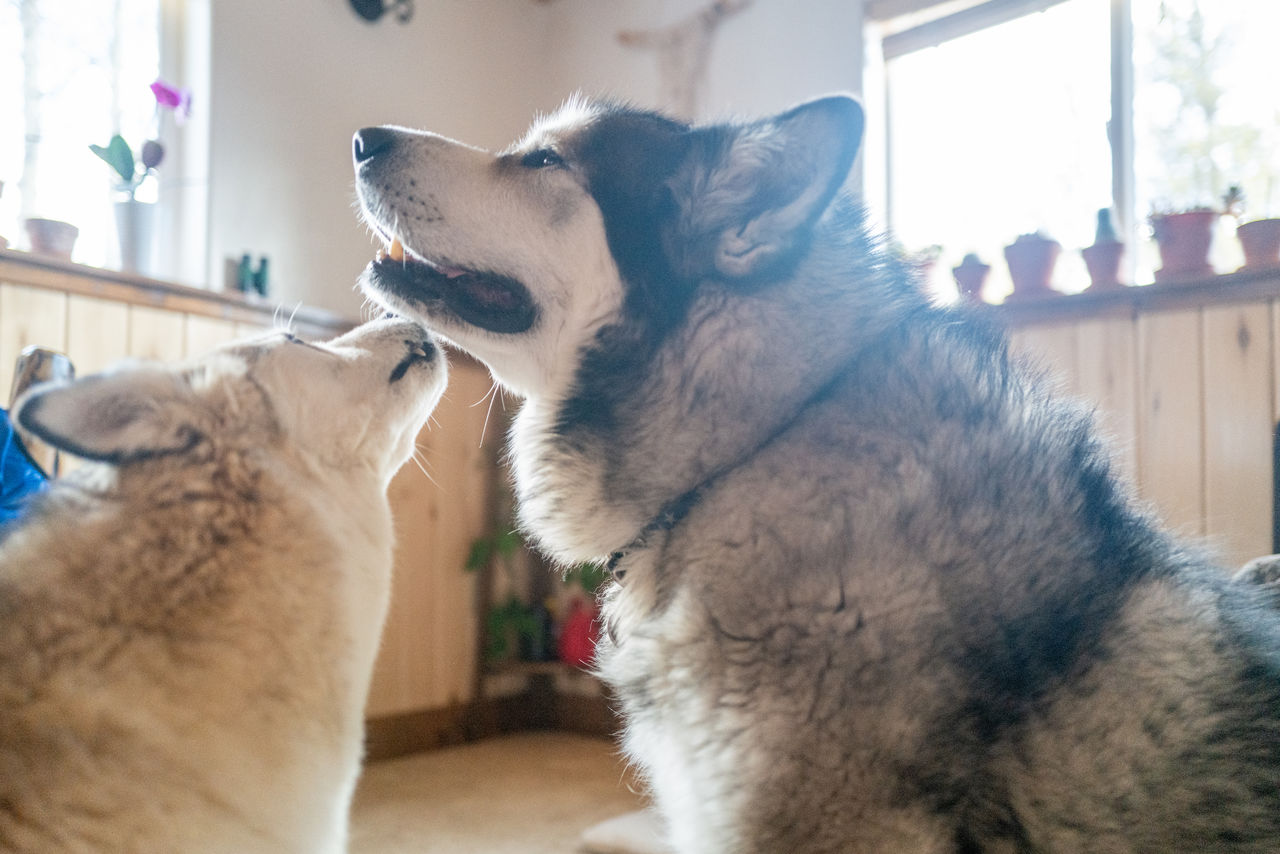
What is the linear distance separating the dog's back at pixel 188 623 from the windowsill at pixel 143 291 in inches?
48.8

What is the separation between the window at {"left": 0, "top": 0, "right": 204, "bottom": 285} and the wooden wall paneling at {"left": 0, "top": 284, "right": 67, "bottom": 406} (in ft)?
1.20

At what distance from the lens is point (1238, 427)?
2701 mm

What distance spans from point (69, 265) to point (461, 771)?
233 cm

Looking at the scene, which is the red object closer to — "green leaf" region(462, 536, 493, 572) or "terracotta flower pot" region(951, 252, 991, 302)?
"green leaf" region(462, 536, 493, 572)

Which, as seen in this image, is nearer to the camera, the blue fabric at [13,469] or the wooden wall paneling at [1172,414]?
the blue fabric at [13,469]

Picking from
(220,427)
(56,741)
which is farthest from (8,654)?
(220,427)

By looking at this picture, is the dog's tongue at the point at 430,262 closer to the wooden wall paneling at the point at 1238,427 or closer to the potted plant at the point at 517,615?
the wooden wall paneling at the point at 1238,427

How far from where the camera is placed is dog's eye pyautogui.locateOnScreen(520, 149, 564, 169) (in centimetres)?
159

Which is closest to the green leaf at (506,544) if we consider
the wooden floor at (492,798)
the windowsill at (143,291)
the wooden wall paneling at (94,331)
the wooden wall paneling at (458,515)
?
the wooden wall paneling at (458,515)

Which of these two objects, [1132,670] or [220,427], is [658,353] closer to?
[220,427]

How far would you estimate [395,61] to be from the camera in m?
4.28

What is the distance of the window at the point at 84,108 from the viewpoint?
3102 millimetres

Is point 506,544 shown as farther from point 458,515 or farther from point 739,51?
point 739,51

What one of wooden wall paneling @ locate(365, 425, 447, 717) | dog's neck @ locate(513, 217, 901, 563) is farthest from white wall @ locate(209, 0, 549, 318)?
dog's neck @ locate(513, 217, 901, 563)
